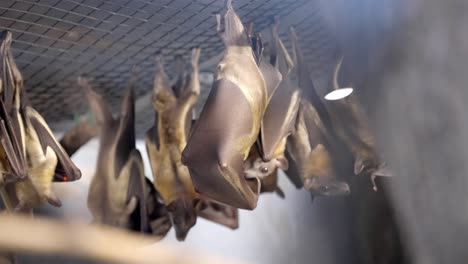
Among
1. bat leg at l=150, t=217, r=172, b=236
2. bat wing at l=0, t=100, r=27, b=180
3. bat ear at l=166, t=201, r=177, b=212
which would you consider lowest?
bat leg at l=150, t=217, r=172, b=236

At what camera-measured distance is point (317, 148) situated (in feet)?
3.87

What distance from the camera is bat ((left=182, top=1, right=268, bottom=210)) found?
0.97 metres

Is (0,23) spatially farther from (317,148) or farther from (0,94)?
(317,148)

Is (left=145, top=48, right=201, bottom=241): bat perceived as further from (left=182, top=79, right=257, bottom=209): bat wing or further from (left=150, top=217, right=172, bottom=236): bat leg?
(left=182, top=79, right=257, bottom=209): bat wing

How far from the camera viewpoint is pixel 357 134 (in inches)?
47.3

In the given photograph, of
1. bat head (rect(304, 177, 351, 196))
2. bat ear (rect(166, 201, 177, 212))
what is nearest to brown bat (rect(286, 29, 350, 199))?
bat head (rect(304, 177, 351, 196))

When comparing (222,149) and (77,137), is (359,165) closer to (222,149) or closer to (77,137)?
(222,149)

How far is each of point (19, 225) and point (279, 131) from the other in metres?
0.55

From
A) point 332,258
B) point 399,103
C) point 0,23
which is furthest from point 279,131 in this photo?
point 332,258

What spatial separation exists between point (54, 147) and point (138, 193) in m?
0.21

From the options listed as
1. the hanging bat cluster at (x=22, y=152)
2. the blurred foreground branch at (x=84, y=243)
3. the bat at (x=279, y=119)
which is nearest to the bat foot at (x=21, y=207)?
the hanging bat cluster at (x=22, y=152)

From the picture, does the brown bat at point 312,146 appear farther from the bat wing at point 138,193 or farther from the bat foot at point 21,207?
the bat foot at point 21,207

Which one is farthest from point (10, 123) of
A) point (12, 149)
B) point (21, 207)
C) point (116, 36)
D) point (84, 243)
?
point (84, 243)

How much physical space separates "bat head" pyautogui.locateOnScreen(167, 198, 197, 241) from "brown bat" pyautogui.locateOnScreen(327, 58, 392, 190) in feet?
0.94
